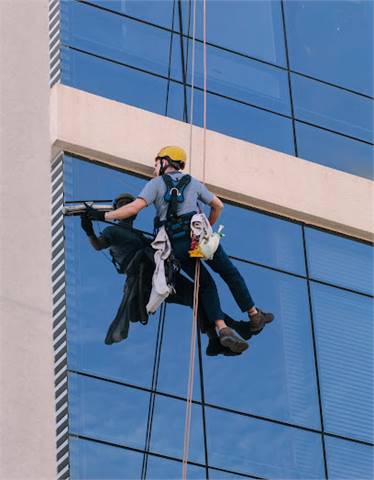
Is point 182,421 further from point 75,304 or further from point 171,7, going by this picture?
point 171,7

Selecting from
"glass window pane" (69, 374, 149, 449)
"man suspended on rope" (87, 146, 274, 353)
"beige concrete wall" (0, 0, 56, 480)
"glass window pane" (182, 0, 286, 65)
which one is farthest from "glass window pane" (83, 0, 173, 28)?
"glass window pane" (69, 374, 149, 449)

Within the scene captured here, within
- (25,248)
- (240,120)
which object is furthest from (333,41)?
(25,248)

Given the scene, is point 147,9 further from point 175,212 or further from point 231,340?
point 231,340

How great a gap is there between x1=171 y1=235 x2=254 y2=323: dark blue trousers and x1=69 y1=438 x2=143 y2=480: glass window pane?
1569 millimetres

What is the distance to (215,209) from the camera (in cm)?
1727

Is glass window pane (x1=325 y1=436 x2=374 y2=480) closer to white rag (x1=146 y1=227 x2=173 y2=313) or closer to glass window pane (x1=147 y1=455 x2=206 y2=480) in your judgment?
glass window pane (x1=147 y1=455 x2=206 y2=480)

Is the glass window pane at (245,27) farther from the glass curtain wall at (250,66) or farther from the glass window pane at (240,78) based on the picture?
the glass window pane at (240,78)

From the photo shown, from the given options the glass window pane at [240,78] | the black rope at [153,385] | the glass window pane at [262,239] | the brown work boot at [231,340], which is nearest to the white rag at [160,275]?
the black rope at [153,385]

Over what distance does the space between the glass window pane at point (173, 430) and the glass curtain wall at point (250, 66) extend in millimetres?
3188

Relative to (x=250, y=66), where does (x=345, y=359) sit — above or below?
below

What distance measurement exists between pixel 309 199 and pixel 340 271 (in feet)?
2.66

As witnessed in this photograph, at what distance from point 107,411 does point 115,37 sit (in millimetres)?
4165

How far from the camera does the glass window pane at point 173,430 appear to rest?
16.5 metres

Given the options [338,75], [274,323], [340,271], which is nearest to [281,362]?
[274,323]
